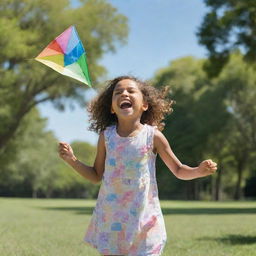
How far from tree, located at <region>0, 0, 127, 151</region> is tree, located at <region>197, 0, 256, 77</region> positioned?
11.9 meters

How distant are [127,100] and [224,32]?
17762mm

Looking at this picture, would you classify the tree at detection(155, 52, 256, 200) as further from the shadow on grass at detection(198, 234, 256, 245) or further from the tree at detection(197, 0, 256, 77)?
the shadow on grass at detection(198, 234, 256, 245)

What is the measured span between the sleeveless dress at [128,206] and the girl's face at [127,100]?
230 mm

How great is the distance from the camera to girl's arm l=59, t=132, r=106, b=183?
15.4 ft

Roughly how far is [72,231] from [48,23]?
21.4 meters

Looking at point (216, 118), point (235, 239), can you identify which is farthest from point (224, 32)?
point (216, 118)

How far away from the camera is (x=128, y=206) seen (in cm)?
433

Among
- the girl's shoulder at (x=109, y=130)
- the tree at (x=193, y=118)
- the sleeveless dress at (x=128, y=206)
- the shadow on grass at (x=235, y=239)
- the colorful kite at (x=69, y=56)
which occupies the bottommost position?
the shadow on grass at (x=235, y=239)

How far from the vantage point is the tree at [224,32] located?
811 inches

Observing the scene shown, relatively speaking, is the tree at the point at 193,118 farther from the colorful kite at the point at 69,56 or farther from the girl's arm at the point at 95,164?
the girl's arm at the point at 95,164

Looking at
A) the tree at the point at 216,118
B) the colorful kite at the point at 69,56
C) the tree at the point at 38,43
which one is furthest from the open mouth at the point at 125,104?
the tree at the point at 216,118

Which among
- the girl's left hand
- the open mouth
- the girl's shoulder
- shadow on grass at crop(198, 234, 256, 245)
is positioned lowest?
shadow on grass at crop(198, 234, 256, 245)

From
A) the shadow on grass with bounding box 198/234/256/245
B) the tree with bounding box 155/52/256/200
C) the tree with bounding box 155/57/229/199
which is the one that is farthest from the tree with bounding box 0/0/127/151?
the shadow on grass with bounding box 198/234/256/245

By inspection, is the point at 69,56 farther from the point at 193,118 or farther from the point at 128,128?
the point at 193,118
